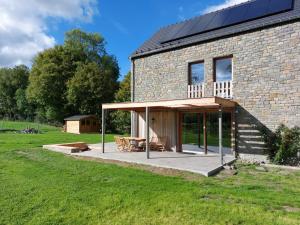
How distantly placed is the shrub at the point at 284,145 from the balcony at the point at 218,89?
244 cm

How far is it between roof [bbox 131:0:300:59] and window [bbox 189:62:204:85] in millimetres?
1075

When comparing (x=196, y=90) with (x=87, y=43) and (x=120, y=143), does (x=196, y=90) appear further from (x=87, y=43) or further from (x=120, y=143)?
(x=87, y=43)

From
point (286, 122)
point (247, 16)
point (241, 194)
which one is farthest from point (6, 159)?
point (247, 16)

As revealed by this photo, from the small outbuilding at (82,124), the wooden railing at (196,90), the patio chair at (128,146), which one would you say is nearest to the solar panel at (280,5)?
the wooden railing at (196,90)

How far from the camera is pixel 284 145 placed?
935 cm

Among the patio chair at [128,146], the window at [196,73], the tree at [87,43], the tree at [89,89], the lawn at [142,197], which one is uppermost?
the tree at [87,43]

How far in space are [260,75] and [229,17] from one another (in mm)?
3798

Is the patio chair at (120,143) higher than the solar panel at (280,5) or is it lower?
lower

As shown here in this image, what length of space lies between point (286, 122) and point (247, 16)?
5078mm

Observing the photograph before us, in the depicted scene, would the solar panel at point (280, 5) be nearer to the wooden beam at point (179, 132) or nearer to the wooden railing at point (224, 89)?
the wooden railing at point (224, 89)

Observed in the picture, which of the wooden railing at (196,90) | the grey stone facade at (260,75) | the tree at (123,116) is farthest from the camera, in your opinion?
the tree at (123,116)

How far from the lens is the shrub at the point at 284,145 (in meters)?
9.26

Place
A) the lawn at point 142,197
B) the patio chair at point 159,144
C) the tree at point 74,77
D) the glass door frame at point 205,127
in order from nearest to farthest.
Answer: the lawn at point 142,197, the glass door frame at point 205,127, the patio chair at point 159,144, the tree at point 74,77

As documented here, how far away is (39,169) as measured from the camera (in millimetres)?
8609
